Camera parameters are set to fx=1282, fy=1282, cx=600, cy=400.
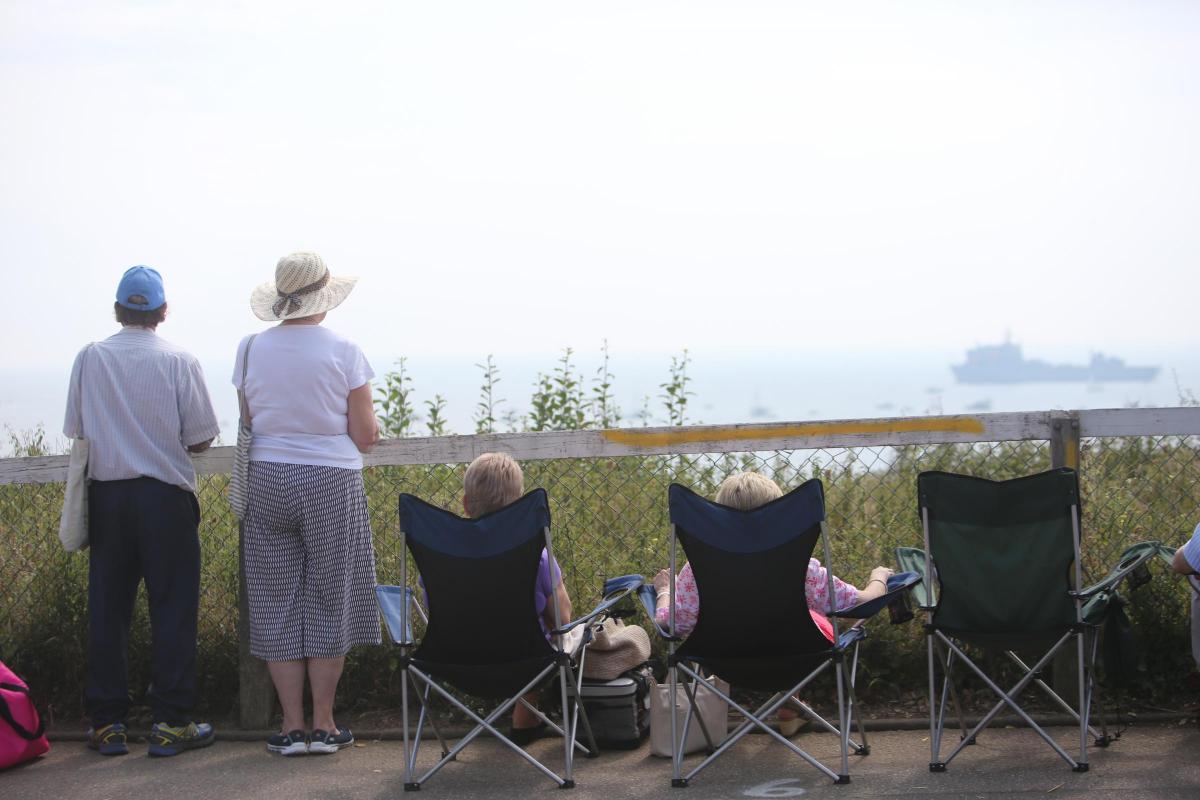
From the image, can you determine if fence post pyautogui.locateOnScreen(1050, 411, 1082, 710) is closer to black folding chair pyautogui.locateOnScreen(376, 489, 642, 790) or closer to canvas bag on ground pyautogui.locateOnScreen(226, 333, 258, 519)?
black folding chair pyautogui.locateOnScreen(376, 489, 642, 790)

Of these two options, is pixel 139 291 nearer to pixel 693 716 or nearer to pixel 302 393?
pixel 302 393

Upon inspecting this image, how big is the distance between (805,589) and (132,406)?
8.37 ft

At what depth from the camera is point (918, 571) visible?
4.89m

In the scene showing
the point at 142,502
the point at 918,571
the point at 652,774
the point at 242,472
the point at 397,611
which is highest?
the point at 242,472

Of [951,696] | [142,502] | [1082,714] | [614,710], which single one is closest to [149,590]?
[142,502]

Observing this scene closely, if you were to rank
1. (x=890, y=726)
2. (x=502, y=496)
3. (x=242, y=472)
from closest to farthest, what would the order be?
(x=502, y=496)
(x=242, y=472)
(x=890, y=726)

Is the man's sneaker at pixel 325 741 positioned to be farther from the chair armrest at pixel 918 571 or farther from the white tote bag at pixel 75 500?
the chair armrest at pixel 918 571

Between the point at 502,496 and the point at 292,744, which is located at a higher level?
the point at 502,496

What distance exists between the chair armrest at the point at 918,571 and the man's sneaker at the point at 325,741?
2186mm

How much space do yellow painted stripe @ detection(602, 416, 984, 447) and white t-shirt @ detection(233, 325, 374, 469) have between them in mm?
1076

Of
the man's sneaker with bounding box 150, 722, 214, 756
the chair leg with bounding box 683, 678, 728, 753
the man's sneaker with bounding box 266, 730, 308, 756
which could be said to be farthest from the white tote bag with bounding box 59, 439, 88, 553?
the chair leg with bounding box 683, 678, 728, 753

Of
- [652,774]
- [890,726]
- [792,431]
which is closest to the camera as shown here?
[652,774]

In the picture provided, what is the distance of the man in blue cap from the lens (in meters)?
4.77

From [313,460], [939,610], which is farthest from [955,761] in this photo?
[313,460]
